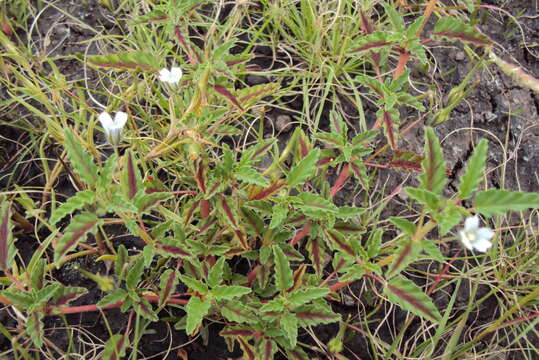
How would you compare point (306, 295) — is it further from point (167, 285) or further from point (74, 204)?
point (74, 204)

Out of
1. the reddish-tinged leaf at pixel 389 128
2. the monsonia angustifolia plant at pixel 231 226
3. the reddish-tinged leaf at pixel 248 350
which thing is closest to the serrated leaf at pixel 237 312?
the monsonia angustifolia plant at pixel 231 226

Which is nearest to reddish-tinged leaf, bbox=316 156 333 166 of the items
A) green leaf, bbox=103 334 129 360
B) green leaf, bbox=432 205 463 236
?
green leaf, bbox=432 205 463 236

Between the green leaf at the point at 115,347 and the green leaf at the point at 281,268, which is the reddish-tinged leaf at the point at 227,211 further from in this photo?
the green leaf at the point at 115,347

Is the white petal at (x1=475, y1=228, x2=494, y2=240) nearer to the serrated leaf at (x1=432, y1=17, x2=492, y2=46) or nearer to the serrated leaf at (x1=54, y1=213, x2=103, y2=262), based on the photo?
the serrated leaf at (x1=432, y1=17, x2=492, y2=46)

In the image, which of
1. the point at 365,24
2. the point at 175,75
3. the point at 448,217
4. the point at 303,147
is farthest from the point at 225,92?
the point at 448,217

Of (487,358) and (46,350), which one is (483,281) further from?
(46,350)
